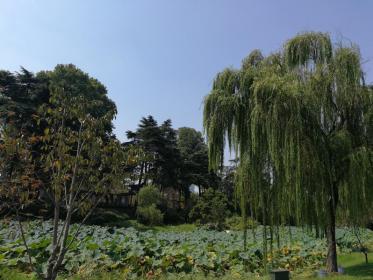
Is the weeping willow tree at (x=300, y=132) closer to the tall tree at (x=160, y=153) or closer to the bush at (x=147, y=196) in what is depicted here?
the bush at (x=147, y=196)

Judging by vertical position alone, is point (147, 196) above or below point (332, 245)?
above

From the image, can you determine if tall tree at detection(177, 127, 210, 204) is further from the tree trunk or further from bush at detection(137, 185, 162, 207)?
the tree trunk

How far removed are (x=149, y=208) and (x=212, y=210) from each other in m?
5.19

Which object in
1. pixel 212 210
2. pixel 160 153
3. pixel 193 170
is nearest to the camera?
pixel 212 210

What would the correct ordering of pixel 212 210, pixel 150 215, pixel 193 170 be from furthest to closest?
pixel 193 170, pixel 212 210, pixel 150 215

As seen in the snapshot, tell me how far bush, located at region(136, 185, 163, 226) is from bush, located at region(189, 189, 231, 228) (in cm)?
352

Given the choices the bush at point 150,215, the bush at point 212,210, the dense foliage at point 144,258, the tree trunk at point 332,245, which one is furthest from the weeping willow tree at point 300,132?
the bush at point 212,210

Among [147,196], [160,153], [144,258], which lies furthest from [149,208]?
[144,258]

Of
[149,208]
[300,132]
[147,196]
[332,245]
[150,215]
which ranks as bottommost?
[332,245]

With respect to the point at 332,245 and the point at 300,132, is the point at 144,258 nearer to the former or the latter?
the point at 332,245

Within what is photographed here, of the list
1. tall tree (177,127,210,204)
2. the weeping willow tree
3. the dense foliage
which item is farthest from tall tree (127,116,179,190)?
the weeping willow tree

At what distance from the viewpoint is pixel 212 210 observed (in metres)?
32.2

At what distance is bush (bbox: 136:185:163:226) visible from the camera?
103 feet

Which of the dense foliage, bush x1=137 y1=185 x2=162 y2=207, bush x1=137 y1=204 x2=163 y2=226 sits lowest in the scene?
the dense foliage
